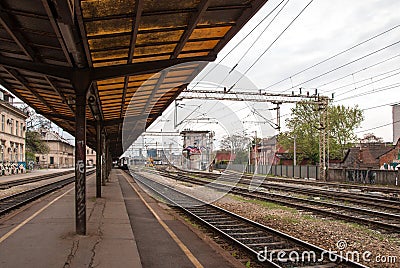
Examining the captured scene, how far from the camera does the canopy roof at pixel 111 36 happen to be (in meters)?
6.31

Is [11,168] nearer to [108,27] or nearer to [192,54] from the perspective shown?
[192,54]

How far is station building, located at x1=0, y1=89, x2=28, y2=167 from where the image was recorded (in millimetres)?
48562

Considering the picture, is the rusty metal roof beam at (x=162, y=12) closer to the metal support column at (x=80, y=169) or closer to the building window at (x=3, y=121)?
the metal support column at (x=80, y=169)

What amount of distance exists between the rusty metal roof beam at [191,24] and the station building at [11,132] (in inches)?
1708

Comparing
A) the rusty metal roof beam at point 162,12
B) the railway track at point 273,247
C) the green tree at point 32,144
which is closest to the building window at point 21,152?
the green tree at point 32,144

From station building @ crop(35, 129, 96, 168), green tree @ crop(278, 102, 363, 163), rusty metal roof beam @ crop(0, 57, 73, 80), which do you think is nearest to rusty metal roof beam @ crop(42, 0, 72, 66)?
rusty metal roof beam @ crop(0, 57, 73, 80)

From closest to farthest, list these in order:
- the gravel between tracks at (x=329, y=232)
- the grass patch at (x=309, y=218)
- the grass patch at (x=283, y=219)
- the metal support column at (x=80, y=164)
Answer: the gravel between tracks at (x=329, y=232)
the metal support column at (x=80, y=164)
the grass patch at (x=283, y=219)
the grass patch at (x=309, y=218)

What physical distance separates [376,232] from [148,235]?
576 centimetres

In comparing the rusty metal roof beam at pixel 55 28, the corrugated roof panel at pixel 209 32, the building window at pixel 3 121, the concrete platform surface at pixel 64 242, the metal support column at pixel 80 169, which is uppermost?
the building window at pixel 3 121

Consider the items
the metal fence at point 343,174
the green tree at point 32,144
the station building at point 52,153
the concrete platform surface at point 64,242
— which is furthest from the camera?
the station building at point 52,153

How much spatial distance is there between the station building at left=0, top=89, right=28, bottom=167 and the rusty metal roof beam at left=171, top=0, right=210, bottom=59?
43.4m

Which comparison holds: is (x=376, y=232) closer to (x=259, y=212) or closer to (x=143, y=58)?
(x=259, y=212)

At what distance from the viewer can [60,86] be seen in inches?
506

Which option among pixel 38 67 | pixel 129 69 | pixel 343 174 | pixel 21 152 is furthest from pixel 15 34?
pixel 21 152
